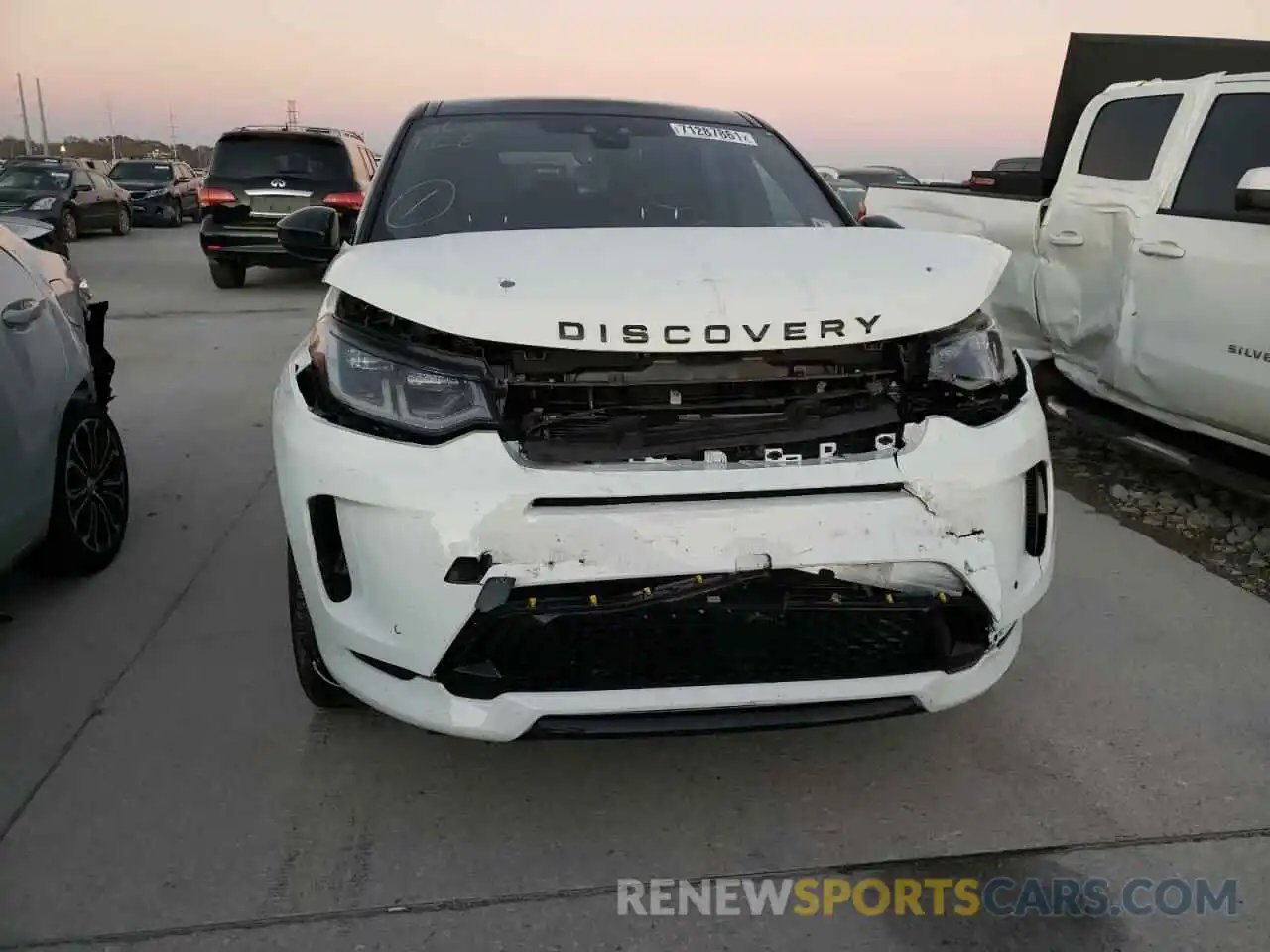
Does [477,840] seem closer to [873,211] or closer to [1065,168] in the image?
[1065,168]

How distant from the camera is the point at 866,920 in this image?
214 centimetres

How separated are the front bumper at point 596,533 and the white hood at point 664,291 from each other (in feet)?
0.83

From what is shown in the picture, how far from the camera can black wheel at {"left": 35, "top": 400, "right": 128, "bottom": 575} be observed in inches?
143

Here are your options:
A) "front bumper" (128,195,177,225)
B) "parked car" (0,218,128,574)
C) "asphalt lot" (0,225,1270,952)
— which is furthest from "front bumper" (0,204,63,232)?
"asphalt lot" (0,225,1270,952)

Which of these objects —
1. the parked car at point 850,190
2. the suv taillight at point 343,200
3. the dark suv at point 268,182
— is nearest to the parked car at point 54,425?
the suv taillight at point 343,200

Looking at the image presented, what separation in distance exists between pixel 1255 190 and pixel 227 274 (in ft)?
38.5

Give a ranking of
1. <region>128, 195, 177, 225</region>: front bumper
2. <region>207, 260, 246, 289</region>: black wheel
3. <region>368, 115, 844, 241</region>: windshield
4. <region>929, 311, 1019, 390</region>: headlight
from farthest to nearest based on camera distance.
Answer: <region>128, 195, 177, 225</region>: front bumper, <region>207, 260, 246, 289</region>: black wheel, <region>368, 115, 844, 241</region>: windshield, <region>929, 311, 1019, 390</region>: headlight

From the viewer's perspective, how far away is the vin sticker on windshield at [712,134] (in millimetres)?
3746

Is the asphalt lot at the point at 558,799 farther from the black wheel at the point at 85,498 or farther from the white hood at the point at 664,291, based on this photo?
the white hood at the point at 664,291

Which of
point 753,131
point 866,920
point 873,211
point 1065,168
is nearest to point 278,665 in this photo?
point 866,920

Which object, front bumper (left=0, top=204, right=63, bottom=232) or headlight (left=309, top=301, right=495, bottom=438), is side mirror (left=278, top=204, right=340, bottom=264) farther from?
front bumper (left=0, top=204, right=63, bottom=232)

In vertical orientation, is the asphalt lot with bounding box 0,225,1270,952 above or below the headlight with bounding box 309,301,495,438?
below

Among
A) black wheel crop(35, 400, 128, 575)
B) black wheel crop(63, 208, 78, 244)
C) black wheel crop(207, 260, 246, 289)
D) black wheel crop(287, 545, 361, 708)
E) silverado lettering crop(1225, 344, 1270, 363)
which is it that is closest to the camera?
black wheel crop(287, 545, 361, 708)

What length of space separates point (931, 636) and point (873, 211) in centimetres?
611
